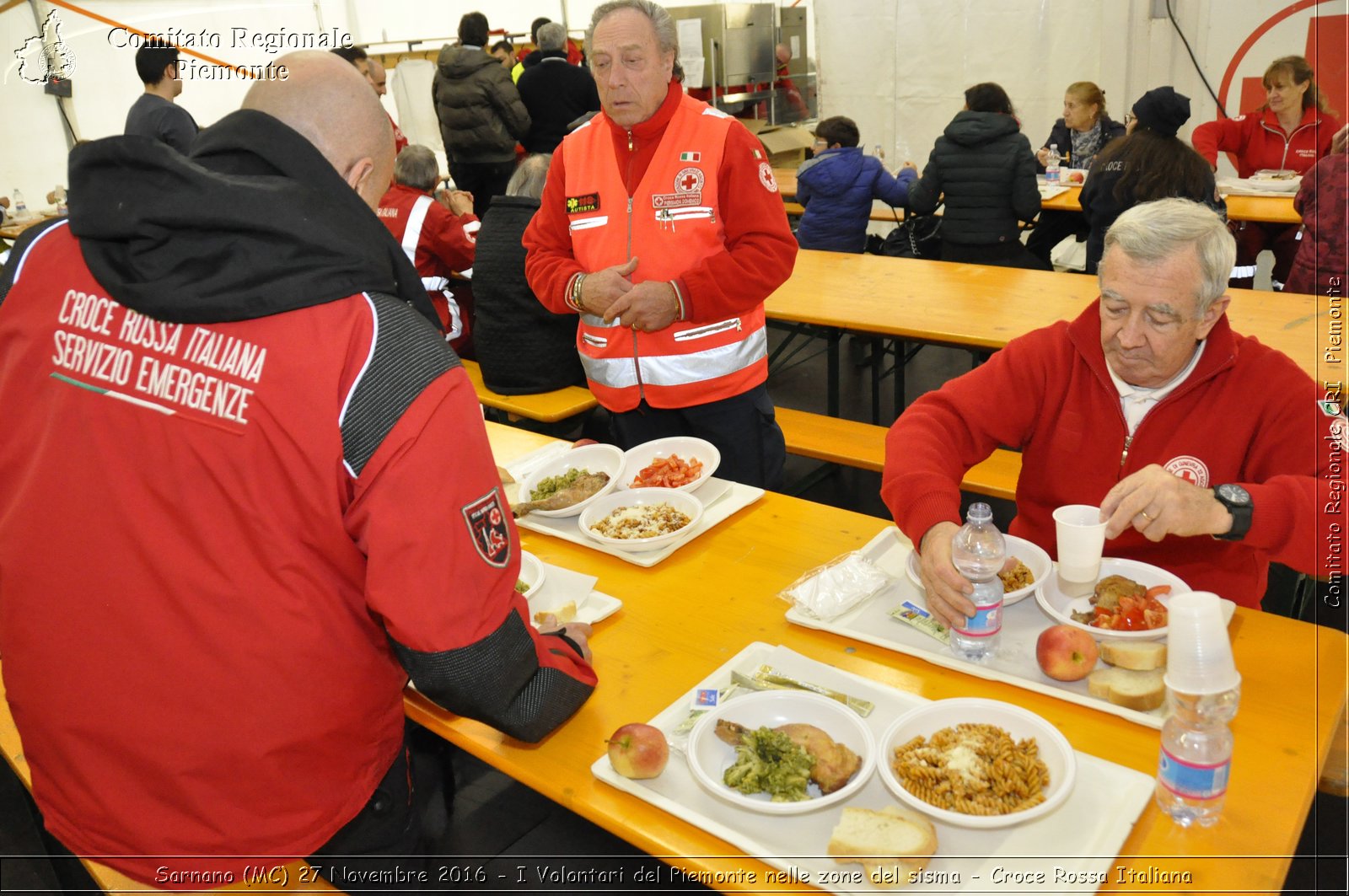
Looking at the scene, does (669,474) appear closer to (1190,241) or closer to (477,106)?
(1190,241)

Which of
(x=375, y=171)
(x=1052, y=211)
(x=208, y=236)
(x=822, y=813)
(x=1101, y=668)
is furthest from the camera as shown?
(x=1052, y=211)

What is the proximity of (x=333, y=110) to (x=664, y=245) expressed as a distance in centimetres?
139

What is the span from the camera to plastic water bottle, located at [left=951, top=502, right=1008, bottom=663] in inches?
62.3

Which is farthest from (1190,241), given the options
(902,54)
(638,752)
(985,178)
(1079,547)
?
(902,54)

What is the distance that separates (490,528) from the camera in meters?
1.34

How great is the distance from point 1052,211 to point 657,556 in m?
5.21

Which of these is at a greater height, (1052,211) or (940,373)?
(1052,211)

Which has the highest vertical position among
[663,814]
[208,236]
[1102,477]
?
[208,236]

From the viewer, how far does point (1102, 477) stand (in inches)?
78.3

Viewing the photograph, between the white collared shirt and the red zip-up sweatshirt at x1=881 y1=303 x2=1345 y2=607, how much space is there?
0.01 metres

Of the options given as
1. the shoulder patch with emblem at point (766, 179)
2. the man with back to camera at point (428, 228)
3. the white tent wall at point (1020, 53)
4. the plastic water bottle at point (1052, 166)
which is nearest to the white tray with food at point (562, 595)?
the shoulder patch with emblem at point (766, 179)

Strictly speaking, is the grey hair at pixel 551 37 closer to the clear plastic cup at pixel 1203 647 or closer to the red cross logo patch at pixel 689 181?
the red cross logo patch at pixel 689 181

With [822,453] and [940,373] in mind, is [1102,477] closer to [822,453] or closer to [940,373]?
[822,453]

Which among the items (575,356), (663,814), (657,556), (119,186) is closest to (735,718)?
(663,814)
